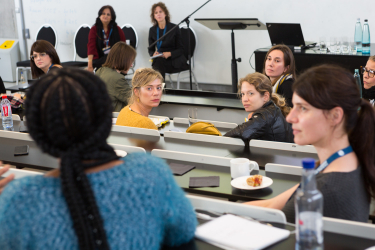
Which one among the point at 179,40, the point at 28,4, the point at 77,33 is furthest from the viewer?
the point at 28,4

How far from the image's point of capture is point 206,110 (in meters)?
3.97

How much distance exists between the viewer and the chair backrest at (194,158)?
2.27m

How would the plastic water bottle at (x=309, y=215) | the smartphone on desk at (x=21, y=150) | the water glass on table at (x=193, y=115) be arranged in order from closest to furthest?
the plastic water bottle at (x=309, y=215) → the smartphone on desk at (x=21, y=150) → the water glass on table at (x=193, y=115)

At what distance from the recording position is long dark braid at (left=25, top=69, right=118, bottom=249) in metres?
0.91

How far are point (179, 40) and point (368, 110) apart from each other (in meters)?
5.35

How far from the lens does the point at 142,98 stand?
3.16 meters

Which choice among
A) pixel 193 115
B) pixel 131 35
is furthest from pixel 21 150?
pixel 131 35

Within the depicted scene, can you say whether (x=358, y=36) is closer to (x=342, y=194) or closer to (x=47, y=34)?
(x=342, y=194)

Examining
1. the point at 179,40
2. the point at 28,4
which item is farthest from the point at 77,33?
the point at 179,40

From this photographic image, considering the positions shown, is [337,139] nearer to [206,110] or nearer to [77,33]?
[206,110]

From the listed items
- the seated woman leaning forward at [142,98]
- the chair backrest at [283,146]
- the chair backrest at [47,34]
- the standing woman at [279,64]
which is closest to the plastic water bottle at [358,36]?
the standing woman at [279,64]

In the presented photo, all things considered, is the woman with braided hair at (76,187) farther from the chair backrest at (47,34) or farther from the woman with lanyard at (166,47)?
the chair backrest at (47,34)

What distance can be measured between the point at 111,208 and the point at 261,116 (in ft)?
6.29

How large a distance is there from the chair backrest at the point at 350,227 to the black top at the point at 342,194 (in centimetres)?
6
